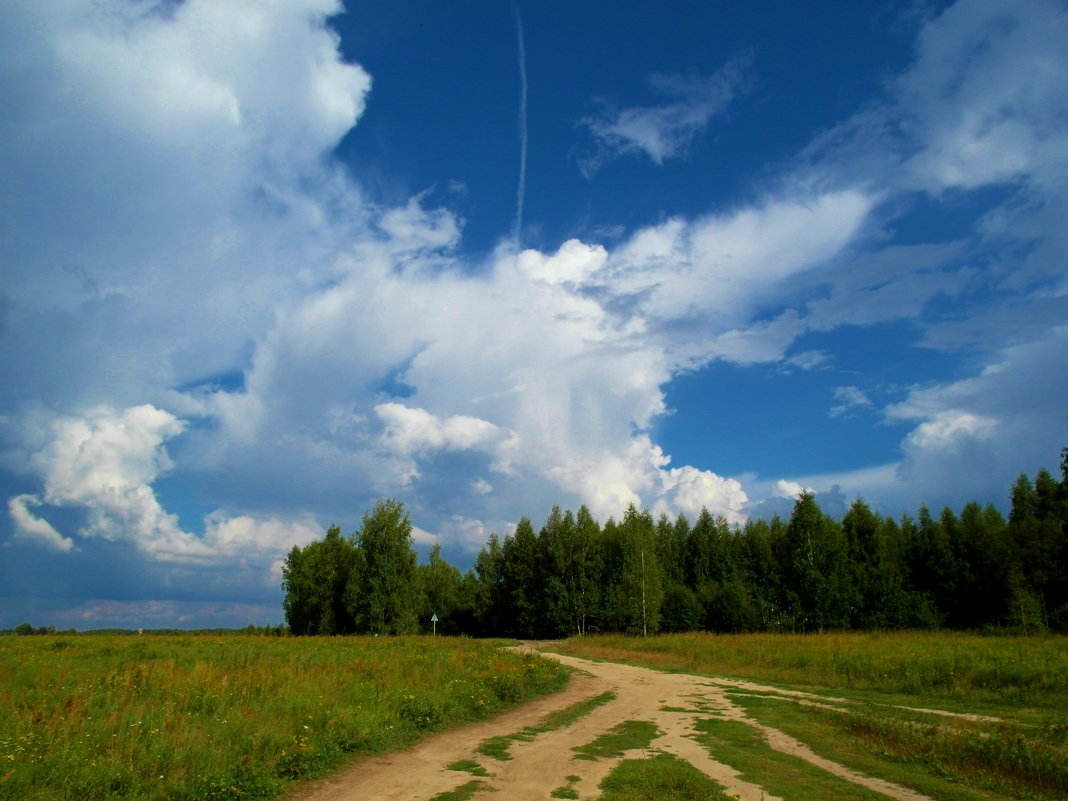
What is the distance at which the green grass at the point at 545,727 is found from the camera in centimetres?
1288

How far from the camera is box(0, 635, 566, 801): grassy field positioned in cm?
884

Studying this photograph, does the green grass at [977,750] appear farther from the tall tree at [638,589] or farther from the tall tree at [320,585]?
the tall tree at [320,585]

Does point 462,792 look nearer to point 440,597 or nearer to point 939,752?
point 939,752

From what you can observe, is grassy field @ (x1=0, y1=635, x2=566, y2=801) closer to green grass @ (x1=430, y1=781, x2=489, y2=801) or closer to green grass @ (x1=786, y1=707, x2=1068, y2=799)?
green grass @ (x1=430, y1=781, x2=489, y2=801)

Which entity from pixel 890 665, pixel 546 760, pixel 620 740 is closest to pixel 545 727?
pixel 620 740

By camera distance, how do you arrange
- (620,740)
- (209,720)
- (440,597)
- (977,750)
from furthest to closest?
(440,597)
(620,740)
(977,750)
(209,720)

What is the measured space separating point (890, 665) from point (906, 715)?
35.2 ft

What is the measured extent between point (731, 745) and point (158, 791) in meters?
11.4

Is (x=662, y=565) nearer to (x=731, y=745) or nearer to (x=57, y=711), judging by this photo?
(x=731, y=745)

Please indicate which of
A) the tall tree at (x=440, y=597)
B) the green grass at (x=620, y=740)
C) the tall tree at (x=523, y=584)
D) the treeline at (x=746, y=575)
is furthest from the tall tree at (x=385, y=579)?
the green grass at (x=620, y=740)

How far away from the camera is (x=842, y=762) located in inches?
493

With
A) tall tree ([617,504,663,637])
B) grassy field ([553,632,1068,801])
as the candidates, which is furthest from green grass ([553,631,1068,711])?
tall tree ([617,504,663,637])

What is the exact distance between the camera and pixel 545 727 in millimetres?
15844

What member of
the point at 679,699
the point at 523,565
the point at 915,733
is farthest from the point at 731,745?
the point at 523,565
